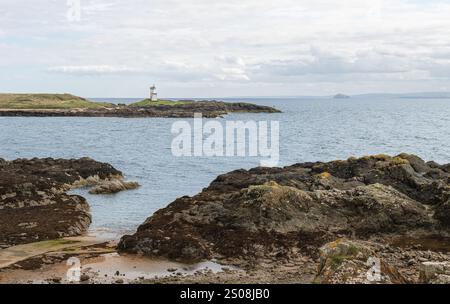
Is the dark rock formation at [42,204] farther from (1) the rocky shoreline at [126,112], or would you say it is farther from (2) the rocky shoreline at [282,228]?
(1) the rocky shoreline at [126,112]

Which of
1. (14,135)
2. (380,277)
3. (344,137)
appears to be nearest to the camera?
(380,277)

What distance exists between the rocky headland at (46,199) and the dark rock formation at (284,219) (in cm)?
538

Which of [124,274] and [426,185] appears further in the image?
[426,185]

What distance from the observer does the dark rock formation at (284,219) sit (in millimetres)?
26469

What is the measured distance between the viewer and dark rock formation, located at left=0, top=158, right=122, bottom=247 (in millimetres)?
30062

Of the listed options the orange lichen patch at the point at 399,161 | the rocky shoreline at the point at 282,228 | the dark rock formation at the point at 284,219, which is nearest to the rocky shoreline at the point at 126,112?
the orange lichen patch at the point at 399,161

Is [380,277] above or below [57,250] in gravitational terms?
above

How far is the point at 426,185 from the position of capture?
117ft

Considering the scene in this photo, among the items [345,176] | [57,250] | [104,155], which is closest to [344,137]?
[104,155]

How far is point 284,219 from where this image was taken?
2955 cm

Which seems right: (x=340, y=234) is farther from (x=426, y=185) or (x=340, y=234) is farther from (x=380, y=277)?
(x=380, y=277)

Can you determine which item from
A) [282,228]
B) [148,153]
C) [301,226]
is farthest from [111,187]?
[148,153]

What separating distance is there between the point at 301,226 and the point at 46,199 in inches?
747

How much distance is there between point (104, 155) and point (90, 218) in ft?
157
